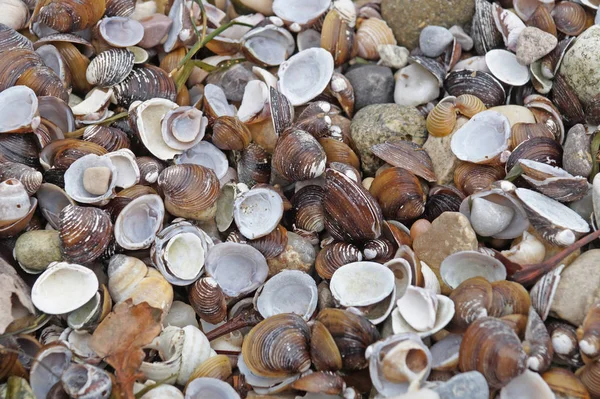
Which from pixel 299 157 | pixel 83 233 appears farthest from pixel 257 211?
pixel 83 233

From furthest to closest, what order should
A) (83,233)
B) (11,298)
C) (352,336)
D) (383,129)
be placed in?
1. (383,129)
2. (83,233)
3. (11,298)
4. (352,336)

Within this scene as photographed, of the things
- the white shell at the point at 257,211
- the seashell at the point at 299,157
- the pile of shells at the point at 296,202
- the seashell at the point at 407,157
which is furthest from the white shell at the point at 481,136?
the white shell at the point at 257,211

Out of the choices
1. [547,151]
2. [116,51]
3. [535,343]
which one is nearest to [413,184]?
[547,151]

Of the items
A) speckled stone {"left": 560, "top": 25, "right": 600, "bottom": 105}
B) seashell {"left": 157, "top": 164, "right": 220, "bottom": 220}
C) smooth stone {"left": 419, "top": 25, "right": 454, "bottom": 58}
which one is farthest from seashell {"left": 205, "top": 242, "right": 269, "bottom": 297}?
speckled stone {"left": 560, "top": 25, "right": 600, "bottom": 105}

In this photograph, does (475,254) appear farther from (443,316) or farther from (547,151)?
(547,151)

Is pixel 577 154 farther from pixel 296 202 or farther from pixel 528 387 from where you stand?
pixel 296 202

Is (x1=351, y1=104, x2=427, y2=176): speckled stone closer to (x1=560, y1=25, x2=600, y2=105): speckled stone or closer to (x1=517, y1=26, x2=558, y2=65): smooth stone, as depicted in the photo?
(x1=517, y1=26, x2=558, y2=65): smooth stone
